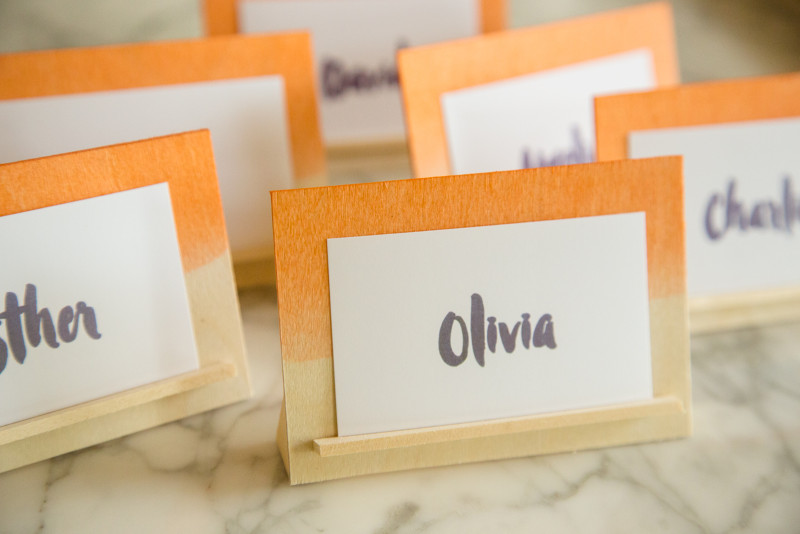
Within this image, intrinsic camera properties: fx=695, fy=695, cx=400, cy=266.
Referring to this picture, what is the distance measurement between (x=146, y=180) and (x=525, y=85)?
1.27ft

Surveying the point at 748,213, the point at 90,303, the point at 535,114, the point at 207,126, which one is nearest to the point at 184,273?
the point at 90,303

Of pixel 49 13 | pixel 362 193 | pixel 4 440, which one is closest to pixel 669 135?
pixel 362 193

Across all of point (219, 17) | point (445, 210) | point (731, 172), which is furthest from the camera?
point (219, 17)

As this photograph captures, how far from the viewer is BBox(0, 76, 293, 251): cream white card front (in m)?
0.62

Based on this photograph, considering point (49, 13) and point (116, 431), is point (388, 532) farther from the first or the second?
point (49, 13)

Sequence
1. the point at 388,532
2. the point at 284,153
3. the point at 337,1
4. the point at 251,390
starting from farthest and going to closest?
1. the point at 337,1
2. the point at 284,153
3. the point at 251,390
4. the point at 388,532

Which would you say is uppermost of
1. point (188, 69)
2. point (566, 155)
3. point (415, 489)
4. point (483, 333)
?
point (188, 69)

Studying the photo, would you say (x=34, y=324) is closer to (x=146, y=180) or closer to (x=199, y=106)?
(x=146, y=180)

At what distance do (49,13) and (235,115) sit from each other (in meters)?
0.38

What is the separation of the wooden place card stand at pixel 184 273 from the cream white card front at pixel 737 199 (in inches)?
14.4

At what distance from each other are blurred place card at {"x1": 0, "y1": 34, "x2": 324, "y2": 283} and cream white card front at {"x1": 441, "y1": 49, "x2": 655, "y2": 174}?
5.7 inches

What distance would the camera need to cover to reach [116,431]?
1.70 feet

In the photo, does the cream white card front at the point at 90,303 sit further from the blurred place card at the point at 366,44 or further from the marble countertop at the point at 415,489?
the blurred place card at the point at 366,44

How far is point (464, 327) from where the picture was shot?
18.6 inches
